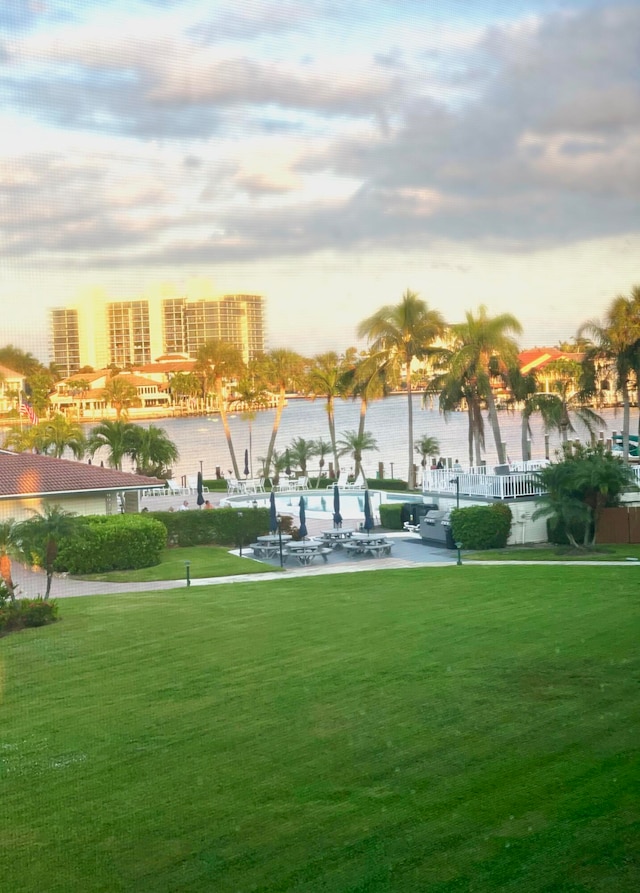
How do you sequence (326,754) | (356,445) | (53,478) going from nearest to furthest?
(326,754) < (53,478) < (356,445)

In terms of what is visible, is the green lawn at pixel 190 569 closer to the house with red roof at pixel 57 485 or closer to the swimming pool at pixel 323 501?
the house with red roof at pixel 57 485

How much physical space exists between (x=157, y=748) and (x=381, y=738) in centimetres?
77

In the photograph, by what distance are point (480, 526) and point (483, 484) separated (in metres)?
1.03

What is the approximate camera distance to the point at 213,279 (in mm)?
3523

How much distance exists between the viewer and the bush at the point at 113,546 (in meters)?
8.90

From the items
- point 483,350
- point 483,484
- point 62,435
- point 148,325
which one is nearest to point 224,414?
point 483,484

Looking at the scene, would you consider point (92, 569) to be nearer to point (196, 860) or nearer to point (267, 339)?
point (267, 339)

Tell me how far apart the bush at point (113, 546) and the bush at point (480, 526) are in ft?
10.2

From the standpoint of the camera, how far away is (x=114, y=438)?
48.9 feet

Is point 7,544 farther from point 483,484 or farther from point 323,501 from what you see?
point 323,501

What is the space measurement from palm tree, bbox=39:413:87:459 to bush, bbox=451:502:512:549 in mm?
5896

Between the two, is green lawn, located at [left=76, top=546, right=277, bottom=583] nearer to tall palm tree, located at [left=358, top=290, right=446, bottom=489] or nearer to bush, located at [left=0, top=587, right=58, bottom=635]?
bush, located at [left=0, top=587, right=58, bottom=635]

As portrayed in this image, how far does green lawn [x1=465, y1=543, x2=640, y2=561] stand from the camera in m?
8.77

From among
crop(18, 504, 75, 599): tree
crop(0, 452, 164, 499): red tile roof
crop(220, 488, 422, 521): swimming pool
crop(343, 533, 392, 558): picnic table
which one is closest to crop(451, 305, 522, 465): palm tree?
crop(220, 488, 422, 521): swimming pool
